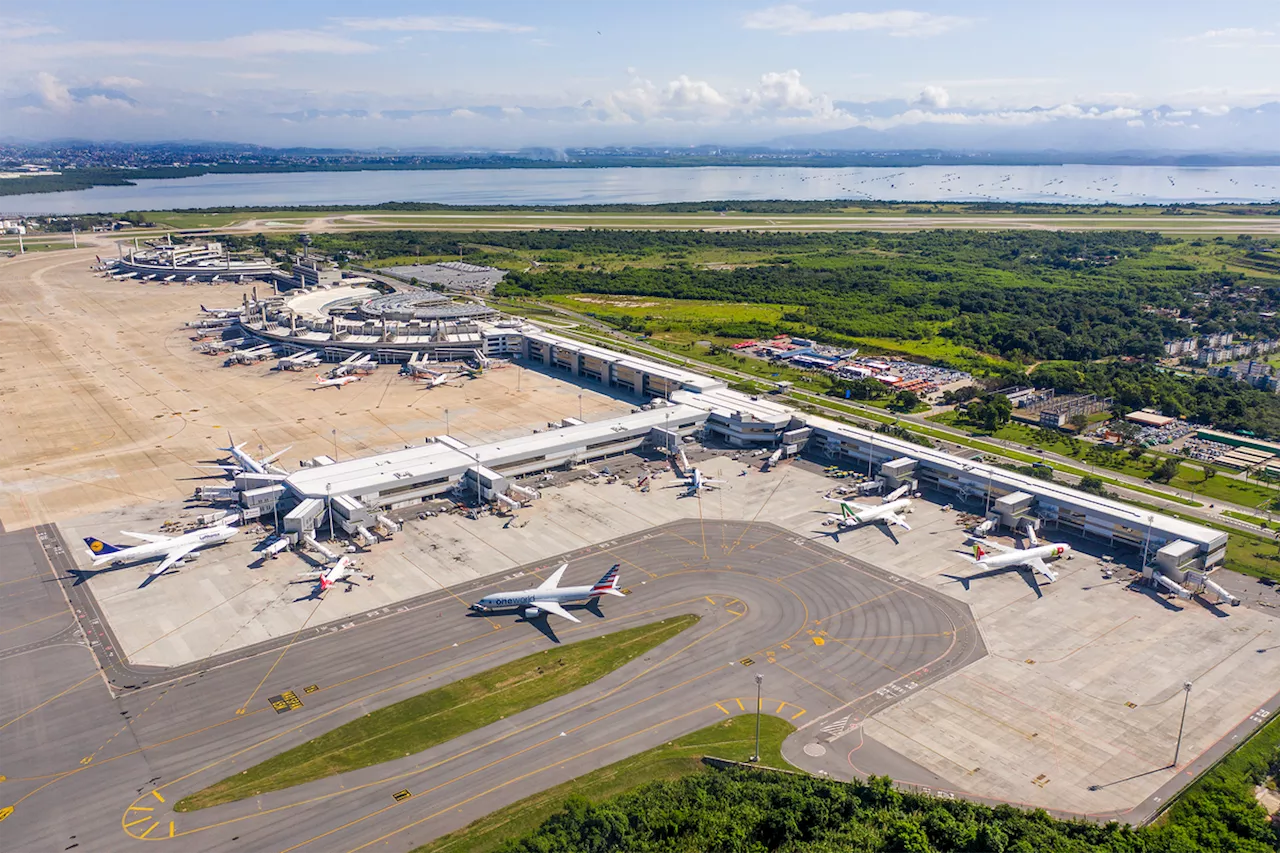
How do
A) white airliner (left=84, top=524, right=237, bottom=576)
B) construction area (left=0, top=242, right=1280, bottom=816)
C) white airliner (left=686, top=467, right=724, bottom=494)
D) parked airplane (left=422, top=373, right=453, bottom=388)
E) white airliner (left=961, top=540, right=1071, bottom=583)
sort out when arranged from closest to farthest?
construction area (left=0, top=242, right=1280, bottom=816) < white airliner (left=84, top=524, right=237, bottom=576) < white airliner (left=961, top=540, right=1071, bottom=583) < white airliner (left=686, top=467, right=724, bottom=494) < parked airplane (left=422, top=373, right=453, bottom=388)

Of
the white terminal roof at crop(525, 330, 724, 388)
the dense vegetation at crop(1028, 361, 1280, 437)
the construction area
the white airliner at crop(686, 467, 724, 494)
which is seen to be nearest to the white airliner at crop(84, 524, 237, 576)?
the construction area

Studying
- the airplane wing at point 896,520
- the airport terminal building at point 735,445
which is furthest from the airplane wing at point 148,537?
the airplane wing at point 896,520

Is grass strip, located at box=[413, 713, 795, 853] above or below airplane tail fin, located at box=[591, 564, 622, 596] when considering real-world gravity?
below

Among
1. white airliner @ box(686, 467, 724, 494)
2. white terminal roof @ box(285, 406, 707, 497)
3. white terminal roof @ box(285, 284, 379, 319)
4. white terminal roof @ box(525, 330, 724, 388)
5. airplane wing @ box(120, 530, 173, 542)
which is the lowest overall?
white airliner @ box(686, 467, 724, 494)

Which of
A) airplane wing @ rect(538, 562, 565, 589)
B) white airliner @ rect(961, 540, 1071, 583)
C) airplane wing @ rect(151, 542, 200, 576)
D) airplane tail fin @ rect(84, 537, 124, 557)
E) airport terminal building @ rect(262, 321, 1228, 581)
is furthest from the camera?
airport terminal building @ rect(262, 321, 1228, 581)

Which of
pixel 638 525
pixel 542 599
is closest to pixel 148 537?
pixel 542 599

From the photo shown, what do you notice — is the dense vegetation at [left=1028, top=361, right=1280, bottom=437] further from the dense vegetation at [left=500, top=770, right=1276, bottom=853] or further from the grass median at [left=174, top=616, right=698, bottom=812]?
the grass median at [left=174, top=616, right=698, bottom=812]

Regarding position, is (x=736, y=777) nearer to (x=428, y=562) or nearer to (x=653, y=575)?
(x=653, y=575)

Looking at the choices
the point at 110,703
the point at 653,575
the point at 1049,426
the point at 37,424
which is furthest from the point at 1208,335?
→ the point at 37,424
